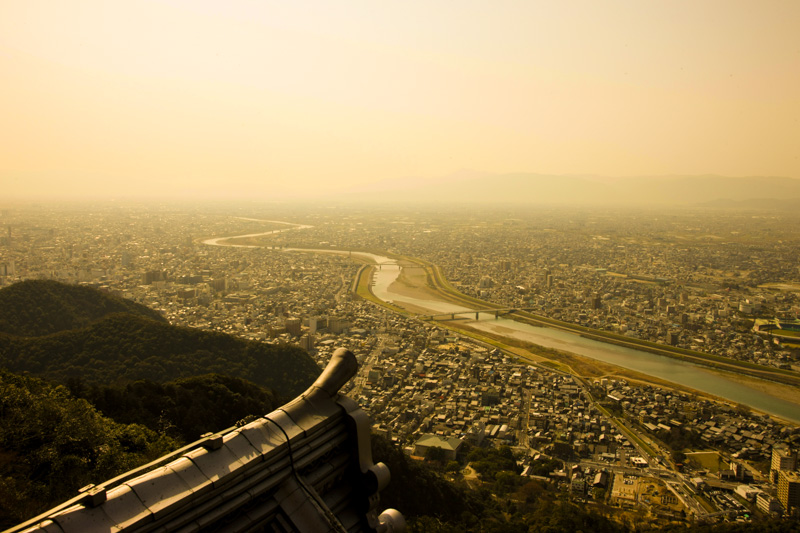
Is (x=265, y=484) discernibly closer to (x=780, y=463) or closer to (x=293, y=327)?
(x=780, y=463)

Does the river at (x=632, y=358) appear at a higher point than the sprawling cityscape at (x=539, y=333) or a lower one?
lower

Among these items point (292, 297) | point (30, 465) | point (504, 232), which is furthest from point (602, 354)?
point (504, 232)

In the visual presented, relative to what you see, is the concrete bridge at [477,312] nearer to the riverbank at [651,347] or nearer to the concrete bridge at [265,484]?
the riverbank at [651,347]

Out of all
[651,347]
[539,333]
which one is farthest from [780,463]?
[539,333]

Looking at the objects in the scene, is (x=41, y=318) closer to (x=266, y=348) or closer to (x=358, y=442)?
(x=266, y=348)

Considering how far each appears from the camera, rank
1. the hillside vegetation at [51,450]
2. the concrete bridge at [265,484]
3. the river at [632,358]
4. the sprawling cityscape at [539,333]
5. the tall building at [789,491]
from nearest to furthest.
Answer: the concrete bridge at [265,484]
the hillside vegetation at [51,450]
the tall building at [789,491]
the sprawling cityscape at [539,333]
the river at [632,358]

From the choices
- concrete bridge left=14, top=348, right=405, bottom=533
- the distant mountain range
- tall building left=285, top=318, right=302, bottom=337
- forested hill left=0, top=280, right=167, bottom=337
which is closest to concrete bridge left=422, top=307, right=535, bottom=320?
tall building left=285, top=318, right=302, bottom=337

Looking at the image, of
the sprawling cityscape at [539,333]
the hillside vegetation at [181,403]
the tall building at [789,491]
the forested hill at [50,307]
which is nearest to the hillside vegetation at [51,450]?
the hillside vegetation at [181,403]
